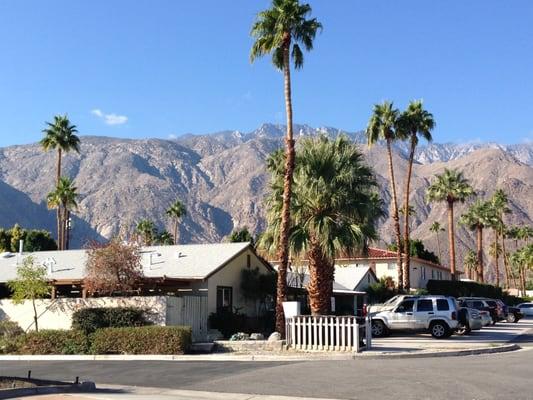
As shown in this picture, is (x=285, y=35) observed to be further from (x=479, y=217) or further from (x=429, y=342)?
(x=479, y=217)

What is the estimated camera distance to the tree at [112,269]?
29.7m

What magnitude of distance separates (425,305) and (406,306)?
0.88 m

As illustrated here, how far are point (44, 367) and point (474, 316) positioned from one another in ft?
73.8

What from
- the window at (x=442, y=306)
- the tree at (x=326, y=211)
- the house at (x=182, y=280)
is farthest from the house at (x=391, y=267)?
the tree at (x=326, y=211)

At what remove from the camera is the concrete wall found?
32.6 meters

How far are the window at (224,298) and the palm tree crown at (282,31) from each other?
34.4ft

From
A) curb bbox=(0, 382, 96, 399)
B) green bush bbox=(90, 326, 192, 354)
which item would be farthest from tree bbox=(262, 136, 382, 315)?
curb bbox=(0, 382, 96, 399)

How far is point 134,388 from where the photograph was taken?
1692 cm

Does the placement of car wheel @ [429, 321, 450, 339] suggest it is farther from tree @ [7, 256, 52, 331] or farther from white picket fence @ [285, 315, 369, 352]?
tree @ [7, 256, 52, 331]

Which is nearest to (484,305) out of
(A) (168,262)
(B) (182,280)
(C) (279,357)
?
(A) (168,262)

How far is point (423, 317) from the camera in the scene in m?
32.2

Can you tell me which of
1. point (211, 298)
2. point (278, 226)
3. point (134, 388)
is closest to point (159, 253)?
point (211, 298)

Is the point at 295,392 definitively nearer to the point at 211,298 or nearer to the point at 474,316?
the point at 211,298

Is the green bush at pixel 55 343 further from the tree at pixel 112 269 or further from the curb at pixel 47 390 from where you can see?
the curb at pixel 47 390
